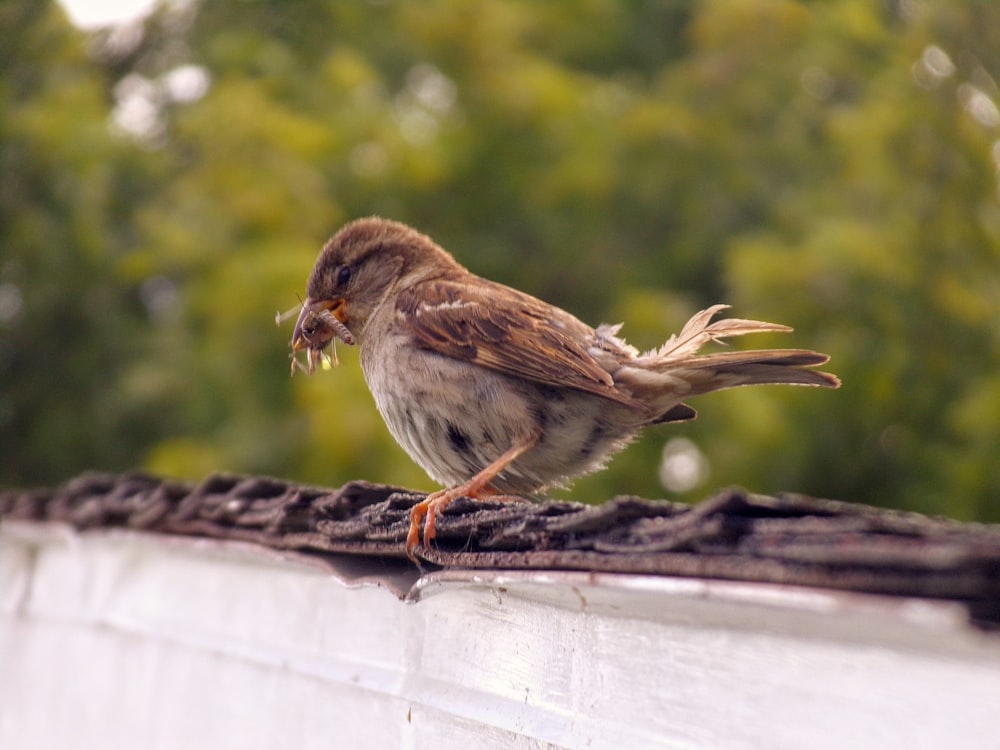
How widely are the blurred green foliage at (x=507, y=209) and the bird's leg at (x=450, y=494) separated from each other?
3.85 metres

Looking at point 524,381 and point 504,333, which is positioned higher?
point 504,333

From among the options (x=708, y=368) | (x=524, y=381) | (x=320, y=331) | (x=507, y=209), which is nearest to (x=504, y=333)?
(x=524, y=381)

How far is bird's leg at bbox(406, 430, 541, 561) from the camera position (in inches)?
96.0

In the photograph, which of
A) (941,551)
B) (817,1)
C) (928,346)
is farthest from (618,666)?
(817,1)

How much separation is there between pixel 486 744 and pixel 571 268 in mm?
7621

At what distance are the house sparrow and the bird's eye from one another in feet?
1.05

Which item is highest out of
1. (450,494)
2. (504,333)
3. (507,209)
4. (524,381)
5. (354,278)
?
(507,209)

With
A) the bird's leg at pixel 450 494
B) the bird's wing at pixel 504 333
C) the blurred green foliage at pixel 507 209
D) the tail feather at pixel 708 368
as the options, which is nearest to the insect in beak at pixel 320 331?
the bird's wing at pixel 504 333

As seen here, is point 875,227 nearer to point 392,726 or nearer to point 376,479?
point 376,479

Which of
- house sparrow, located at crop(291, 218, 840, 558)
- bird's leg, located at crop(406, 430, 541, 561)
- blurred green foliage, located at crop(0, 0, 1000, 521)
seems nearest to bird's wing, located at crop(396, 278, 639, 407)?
house sparrow, located at crop(291, 218, 840, 558)

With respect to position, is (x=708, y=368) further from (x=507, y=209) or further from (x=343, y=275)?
(x=507, y=209)

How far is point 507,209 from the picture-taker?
972cm

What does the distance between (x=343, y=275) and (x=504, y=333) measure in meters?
0.79

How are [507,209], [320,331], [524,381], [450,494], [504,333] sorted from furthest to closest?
[507,209] → [320,331] → [504,333] → [524,381] → [450,494]
